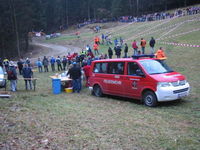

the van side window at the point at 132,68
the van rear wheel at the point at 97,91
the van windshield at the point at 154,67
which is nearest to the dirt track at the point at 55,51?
the van rear wheel at the point at 97,91

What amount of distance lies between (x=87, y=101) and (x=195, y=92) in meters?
5.22

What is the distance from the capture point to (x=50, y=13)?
8800 cm

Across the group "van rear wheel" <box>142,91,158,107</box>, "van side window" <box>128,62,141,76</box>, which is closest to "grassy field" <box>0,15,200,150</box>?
"van rear wheel" <box>142,91,158,107</box>

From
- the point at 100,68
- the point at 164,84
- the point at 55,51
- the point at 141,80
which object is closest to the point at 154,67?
the point at 141,80

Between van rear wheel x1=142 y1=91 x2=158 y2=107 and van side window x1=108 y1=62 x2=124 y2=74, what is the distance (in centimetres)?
171

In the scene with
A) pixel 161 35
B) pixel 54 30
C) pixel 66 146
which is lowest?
pixel 66 146

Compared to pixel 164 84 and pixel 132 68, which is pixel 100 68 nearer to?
pixel 132 68

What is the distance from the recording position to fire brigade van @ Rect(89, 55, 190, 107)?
382 inches

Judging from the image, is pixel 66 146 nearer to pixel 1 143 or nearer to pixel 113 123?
pixel 1 143

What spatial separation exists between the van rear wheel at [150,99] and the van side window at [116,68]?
1.71 meters

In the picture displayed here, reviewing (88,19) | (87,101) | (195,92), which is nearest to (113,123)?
(87,101)

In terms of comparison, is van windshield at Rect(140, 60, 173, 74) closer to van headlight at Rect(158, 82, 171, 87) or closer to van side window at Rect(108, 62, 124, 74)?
van headlight at Rect(158, 82, 171, 87)

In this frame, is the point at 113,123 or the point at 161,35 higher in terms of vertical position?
the point at 161,35

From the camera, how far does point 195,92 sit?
11680 mm
